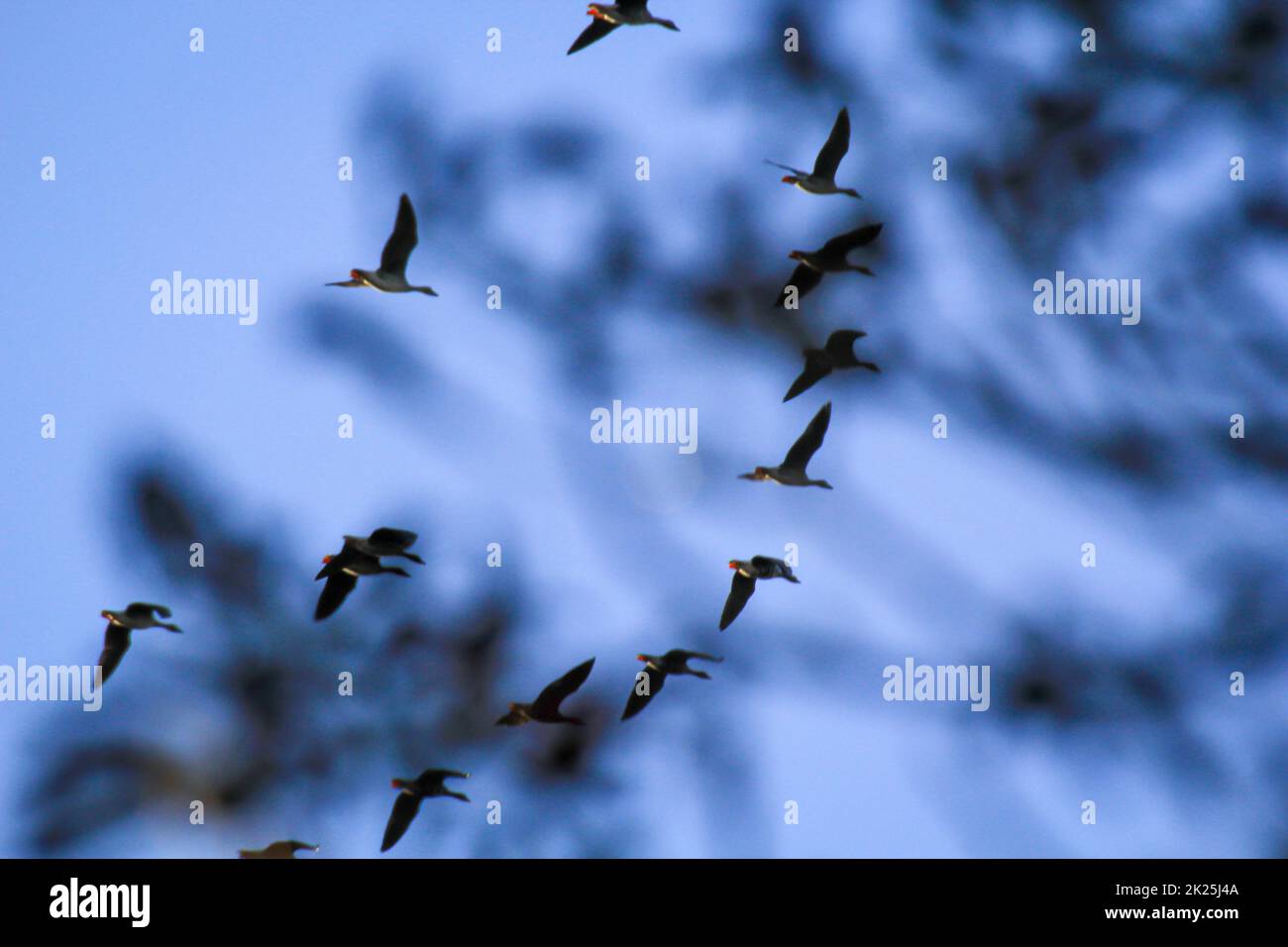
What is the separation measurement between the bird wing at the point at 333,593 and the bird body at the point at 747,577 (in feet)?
6.04

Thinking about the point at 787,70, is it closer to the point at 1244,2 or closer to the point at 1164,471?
the point at 1244,2

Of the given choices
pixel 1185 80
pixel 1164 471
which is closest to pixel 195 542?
pixel 1164 471

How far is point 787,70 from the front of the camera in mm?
5824

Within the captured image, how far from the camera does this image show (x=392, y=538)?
6.61 m

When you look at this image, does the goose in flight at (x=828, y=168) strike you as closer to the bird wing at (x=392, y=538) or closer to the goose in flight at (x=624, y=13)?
the goose in flight at (x=624, y=13)

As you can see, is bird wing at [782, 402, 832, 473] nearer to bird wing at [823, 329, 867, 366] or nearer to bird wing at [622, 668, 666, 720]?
bird wing at [823, 329, 867, 366]

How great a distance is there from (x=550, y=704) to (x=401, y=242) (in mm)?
2299

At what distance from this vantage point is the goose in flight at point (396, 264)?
6.62 m

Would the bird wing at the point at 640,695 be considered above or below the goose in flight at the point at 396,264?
below

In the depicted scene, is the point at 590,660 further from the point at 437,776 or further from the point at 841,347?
the point at 841,347

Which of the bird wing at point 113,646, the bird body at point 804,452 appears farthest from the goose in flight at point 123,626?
the bird body at point 804,452

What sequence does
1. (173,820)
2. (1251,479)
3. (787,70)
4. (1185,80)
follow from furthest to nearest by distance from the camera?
(173,820) → (787,70) → (1185,80) → (1251,479)

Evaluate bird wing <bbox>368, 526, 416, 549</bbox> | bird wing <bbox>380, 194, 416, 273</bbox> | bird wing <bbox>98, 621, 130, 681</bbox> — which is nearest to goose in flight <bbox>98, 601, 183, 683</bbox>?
bird wing <bbox>98, 621, 130, 681</bbox>
